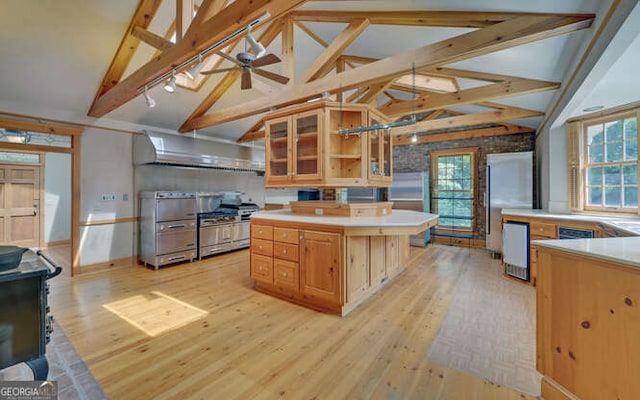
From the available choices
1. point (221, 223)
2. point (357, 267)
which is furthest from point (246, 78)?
point (221, 223)

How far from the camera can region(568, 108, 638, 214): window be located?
3055mm

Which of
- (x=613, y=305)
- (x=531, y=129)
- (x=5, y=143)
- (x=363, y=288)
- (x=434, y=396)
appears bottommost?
(x=434, y=396)

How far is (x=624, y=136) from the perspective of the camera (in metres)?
3.13

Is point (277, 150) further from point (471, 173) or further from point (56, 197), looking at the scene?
point (56, 197)

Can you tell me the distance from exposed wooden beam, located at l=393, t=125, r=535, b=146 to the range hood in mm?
3434

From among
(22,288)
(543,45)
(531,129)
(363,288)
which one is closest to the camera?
(22,288)

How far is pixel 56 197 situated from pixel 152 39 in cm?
560

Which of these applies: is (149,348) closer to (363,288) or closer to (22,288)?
(22,288)

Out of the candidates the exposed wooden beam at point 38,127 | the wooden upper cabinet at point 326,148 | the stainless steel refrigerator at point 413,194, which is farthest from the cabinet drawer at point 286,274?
the exposed wooden beam at point 38,127

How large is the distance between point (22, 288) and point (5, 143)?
11.5 ft

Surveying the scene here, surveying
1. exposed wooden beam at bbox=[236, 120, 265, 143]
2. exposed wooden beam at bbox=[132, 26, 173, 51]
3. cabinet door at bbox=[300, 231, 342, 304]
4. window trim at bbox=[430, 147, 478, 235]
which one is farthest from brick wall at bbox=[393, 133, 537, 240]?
exposed wooden beam at bbox=[132, 26, 173, 51]

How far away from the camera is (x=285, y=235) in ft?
9.85

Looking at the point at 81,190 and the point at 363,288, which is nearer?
the point at 363,288

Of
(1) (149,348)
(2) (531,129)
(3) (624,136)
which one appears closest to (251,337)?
(1) (149,348)
